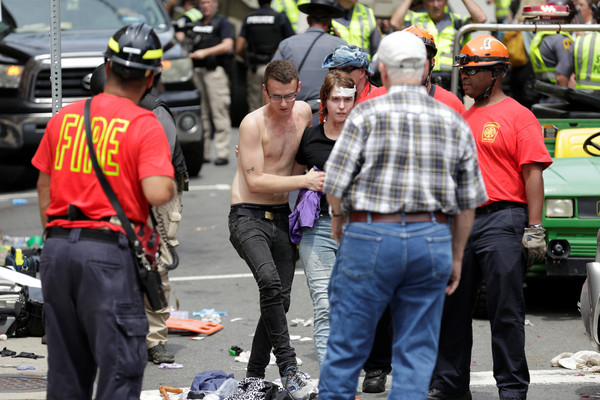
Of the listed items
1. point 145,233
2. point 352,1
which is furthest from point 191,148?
point 145,233

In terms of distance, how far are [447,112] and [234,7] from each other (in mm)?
13998

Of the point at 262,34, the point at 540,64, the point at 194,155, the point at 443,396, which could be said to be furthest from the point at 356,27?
the point at 443,396

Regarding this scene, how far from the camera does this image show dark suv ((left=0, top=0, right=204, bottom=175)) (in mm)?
12039

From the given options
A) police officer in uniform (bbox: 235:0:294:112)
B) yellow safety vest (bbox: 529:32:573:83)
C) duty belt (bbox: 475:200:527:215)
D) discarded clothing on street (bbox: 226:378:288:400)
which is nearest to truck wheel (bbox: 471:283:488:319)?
duty belt (bbox: 475:200:527:215)

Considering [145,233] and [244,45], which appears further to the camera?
[244,45]

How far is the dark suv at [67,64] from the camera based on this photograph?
1204cm

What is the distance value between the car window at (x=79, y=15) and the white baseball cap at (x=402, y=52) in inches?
350

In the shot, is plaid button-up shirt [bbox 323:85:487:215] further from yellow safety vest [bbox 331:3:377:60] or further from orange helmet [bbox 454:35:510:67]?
yellow safety vest [bbox 331:3:377:60]

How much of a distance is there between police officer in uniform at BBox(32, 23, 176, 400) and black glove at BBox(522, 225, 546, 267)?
7.31 ft

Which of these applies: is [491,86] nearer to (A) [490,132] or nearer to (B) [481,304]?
(A) [490,132]

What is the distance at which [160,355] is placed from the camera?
6660 millimetres

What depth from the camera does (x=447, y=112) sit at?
14.4 feet

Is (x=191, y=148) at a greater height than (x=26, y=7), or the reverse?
(x=26, y=7)

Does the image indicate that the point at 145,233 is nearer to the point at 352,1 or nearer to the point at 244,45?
the point at 352,1
